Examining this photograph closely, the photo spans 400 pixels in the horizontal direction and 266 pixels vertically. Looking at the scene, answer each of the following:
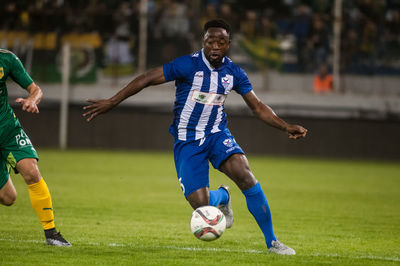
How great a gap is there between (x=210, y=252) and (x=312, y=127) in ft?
50.5

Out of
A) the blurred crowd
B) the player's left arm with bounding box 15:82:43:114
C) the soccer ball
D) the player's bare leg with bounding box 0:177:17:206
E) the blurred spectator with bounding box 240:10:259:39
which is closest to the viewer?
the soccer ball

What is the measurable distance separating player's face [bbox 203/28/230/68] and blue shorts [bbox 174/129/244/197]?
0.75 meters

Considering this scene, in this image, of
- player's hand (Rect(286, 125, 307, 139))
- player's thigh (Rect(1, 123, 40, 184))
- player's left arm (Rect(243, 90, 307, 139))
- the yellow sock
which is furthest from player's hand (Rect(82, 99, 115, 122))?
player's hand (Rect(286, 125, 307, 139))

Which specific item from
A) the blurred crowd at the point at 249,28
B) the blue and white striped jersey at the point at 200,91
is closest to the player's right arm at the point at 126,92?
the blue and white striped jersey at the point at 200,91

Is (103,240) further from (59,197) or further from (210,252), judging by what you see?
(59,197)

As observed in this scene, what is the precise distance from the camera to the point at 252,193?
6.26 metres

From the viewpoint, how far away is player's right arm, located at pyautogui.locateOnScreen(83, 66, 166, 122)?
6.02m

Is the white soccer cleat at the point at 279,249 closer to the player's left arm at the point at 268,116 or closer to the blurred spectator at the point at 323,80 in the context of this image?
the player's left arm at the point at 268,116

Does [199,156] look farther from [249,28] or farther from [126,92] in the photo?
[249,28]

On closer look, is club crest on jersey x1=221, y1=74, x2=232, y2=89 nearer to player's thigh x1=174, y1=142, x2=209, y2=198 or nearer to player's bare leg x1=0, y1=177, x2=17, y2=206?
player's thigh x1=174, y1=142, x2=209, y2=198

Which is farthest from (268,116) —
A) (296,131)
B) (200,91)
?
(200,91)

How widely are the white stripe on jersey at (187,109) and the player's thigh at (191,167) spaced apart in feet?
0.38

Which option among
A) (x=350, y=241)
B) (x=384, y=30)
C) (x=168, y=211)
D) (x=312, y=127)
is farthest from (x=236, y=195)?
(x=384, y=30)

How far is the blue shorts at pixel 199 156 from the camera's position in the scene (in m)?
6.27
